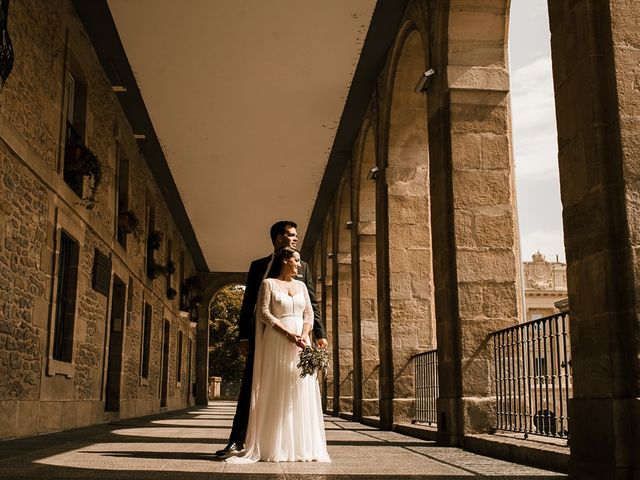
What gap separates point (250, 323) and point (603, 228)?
8.74ft

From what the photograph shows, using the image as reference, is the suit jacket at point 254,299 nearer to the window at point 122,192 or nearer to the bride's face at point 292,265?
the bride's face at point 292,265

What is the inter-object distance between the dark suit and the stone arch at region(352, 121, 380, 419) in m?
7.69

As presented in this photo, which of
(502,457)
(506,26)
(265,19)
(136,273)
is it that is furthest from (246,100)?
(502,457)

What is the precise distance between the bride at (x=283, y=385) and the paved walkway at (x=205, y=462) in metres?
0.21

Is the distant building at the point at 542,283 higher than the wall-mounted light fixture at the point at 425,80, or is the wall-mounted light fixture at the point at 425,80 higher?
the distant building at the point at 542,283

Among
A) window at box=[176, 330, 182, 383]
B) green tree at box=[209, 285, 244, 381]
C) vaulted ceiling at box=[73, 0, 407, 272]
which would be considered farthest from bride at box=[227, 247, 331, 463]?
green tree at box=[209, 285, 244, 381]

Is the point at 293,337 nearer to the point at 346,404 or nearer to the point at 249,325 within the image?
the point at 249,325

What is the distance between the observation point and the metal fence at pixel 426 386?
30.1ft

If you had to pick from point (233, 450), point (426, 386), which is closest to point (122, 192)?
point (426, 386)

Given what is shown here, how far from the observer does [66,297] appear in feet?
31.8

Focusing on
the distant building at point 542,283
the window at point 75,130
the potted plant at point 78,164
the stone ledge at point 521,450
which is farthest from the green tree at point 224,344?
the stone ledge at point 521,450

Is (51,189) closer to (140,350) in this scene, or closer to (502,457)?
(502,457)

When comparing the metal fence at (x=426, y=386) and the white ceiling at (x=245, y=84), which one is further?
the white ceiling at (x=245, y=84)

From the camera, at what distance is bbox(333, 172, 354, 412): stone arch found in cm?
1645
